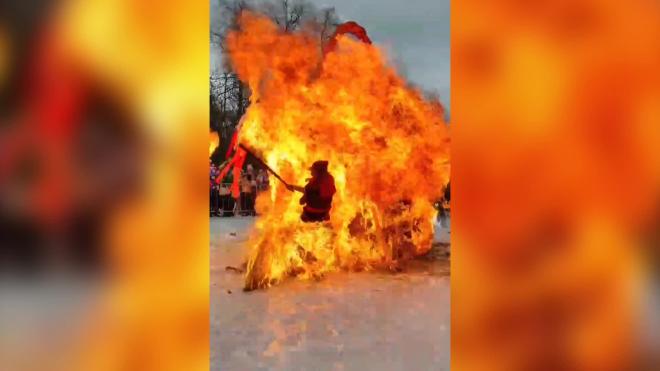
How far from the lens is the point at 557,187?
2.11 metres

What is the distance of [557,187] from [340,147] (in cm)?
344

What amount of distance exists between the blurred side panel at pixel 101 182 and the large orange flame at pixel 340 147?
9.30ft

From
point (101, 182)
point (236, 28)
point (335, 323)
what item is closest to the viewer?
point (101, 182)

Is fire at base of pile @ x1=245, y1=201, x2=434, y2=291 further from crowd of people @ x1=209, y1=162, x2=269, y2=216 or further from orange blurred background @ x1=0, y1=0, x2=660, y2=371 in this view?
orange blurred background @ x1=0, y1=0, x2=660, y2=371

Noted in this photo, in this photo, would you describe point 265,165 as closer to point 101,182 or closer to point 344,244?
point 344,244

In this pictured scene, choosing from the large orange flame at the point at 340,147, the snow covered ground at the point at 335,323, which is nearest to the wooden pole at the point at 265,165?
the large orange flame at the point at 340,147

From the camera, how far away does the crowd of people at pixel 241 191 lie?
5454 millimetres

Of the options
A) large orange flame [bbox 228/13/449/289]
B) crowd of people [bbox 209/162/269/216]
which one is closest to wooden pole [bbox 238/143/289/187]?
large orange flame [bbox 228/13/449/289]

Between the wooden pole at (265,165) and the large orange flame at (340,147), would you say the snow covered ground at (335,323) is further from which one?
the wooden pole at (265,165)

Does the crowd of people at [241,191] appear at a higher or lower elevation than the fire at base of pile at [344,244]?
higher

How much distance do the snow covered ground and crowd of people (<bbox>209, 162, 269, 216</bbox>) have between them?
0.33 metres

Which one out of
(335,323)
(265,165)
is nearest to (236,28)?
(265,165)

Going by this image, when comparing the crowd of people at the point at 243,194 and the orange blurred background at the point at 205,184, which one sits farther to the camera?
the crowd of people at the point at 243,194

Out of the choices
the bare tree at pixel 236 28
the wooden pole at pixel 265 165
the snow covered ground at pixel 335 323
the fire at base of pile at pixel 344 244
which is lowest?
the snow covered ground at pixel 335 323
